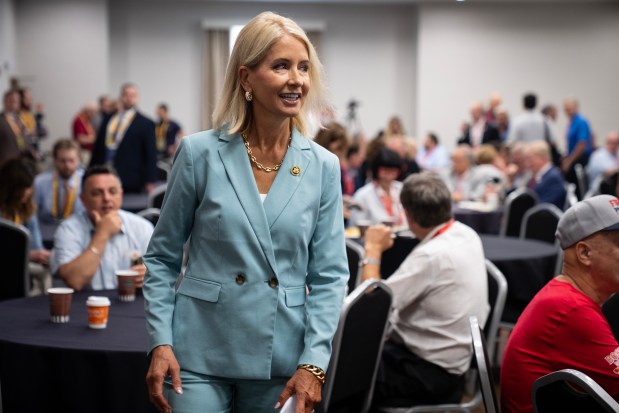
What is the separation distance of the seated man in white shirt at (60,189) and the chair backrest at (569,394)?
431 cm

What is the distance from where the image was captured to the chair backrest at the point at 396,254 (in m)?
5.11

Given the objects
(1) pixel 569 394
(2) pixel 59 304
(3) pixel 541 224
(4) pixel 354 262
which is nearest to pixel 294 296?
(1) pixel 569 394

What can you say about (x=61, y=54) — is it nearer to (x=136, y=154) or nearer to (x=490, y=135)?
(x=490, y=135)

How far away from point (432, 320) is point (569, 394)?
133 cm

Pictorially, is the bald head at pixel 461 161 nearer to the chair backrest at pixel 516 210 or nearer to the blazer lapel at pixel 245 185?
the chair backrest at pixel 516 210

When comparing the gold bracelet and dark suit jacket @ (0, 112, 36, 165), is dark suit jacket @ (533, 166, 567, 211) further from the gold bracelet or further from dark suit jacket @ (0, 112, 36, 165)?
the gold bracelet

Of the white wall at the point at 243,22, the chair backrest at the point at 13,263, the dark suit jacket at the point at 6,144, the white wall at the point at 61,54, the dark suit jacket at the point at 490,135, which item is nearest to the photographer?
the chair backrest at the point at 13,263

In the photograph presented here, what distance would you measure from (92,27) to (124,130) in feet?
29.5

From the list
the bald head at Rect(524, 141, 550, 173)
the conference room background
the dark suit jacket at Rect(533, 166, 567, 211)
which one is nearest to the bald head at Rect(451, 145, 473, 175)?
the bald head at Rect(524, 141, 550, 173)

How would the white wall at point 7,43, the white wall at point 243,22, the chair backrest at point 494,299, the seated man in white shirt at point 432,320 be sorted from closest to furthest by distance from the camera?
1. the seated man in white shirt at point 432,320
2. the chair backrest at point 494,299
3. the white wall at point 7,43
4. the white wall at point 243,22

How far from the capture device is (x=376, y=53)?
1881 cm

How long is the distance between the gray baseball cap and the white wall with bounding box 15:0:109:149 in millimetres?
15587

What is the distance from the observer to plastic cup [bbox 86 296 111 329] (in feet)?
10.2

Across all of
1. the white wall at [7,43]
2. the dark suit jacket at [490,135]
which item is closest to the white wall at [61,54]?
the white wall at [7,43]
